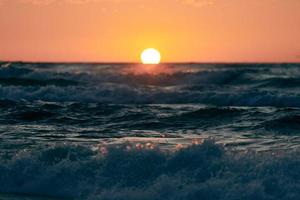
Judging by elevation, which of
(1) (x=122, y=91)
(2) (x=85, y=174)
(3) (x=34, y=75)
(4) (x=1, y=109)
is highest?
(3) (x=34, y=75)

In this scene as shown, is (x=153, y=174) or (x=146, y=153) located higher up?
(x=146, y=153)

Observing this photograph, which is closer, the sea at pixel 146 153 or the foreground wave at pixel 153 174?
→ the foreground wave at pixel 153 174

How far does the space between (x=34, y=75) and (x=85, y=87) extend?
49.2 ft

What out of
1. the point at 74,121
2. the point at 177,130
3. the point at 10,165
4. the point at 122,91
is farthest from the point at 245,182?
the point at 122,91

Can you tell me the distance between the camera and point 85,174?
10.1 meters

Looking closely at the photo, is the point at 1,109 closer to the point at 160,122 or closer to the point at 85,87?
the point at 160,122

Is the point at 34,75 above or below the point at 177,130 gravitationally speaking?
above

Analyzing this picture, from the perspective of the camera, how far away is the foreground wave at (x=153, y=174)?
8.98m

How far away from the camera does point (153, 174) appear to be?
9.91 metres

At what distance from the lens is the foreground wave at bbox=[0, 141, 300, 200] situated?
8.98 metres

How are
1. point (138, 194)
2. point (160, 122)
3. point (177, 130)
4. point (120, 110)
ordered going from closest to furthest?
point (138, 194) < point (177, 130) < point (160, 122) < point (120, 110)

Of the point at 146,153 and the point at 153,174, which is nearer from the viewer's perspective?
the point at 153,174

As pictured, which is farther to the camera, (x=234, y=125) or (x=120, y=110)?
(x=120, y=110)

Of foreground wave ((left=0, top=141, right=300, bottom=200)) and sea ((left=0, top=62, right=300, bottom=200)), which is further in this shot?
sea ((left=0, top=62, right=300, bottom=200))
